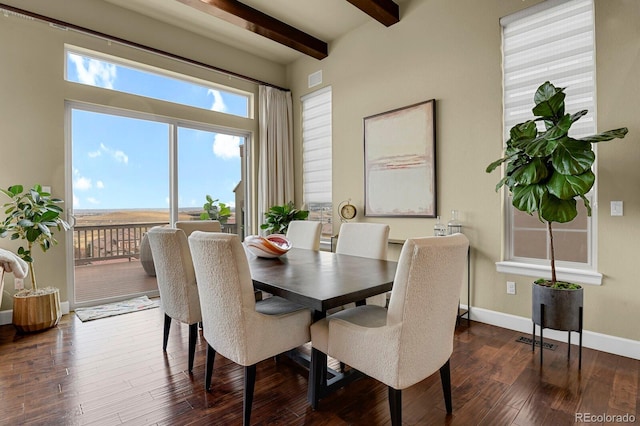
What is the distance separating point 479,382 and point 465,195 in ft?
5.82

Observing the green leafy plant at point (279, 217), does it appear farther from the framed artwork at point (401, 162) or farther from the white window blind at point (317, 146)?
the framed artwork at point (401, 162)

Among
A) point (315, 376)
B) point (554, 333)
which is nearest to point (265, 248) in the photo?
point (315, 376)

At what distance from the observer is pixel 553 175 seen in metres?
2.30

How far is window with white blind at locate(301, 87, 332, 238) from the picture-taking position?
481cm

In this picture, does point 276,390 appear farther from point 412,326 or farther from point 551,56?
point 551,56

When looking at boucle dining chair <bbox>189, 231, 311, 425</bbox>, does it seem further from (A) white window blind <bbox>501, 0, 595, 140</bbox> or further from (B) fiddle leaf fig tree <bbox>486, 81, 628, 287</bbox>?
(A) white window blind <bbox>501, 0, 595, 140</bbox>

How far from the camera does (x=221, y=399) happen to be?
6.49 ft

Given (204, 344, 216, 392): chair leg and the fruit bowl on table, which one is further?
the fruit bowl on table

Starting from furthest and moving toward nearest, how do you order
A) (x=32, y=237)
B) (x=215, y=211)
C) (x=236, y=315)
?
(x=215, y=211)
(x=32, y=237)
(x=236, y=315)

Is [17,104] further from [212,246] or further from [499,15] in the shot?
[499,15]

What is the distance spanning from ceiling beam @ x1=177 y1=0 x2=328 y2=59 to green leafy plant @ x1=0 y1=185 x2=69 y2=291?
7.56 ft

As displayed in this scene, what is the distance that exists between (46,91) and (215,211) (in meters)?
2.26

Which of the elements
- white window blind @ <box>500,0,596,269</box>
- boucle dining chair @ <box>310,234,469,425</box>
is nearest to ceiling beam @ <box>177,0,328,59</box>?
white window blind @ <box>500,0,596,269</box>

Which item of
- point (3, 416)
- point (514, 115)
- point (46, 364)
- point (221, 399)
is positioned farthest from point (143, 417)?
point (514, 115)
